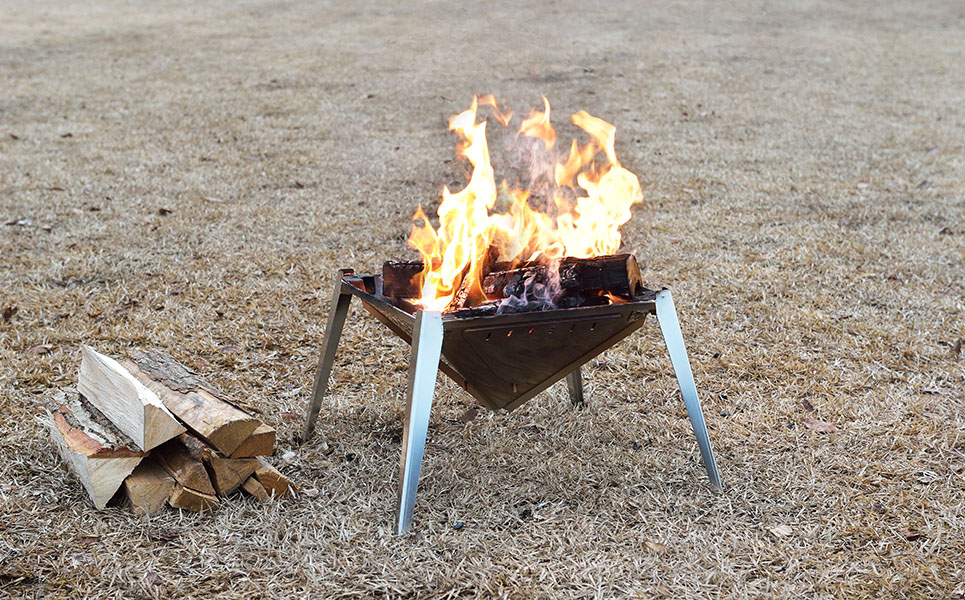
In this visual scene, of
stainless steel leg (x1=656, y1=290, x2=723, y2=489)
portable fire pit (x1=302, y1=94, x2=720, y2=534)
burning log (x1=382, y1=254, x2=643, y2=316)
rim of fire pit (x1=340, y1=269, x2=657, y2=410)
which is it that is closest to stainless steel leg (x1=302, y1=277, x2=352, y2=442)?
portable fire pit (x1=302, y1=94, x2=720, y2=534)

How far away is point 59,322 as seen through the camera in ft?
14.4

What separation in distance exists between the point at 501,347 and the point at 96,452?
133cm

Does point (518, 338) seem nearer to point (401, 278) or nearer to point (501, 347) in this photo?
point (501, 347)

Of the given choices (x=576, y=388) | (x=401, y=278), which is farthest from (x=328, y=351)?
(x=576, y=388)

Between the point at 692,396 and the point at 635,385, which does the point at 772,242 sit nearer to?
the point at 635,385

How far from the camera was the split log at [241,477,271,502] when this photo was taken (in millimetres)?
2904

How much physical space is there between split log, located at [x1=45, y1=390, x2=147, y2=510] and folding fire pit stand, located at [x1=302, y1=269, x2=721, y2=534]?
2.93ft

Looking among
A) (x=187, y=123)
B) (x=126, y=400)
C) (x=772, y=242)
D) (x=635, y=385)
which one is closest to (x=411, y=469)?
(x=126, y=400)

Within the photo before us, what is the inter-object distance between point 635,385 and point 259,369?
1748 mm

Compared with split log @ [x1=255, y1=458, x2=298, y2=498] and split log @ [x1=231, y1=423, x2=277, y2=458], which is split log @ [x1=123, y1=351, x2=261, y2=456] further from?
split log @ [x1=255, y1=458, x2=298, y2=498]

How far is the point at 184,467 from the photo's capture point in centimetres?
280

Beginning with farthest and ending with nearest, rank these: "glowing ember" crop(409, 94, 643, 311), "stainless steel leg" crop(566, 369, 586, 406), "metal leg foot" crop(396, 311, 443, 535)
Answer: "stainless steel leg" crop(566, 369, 586, 406) < "glowing ember" crop(409, 94, 643, 311) < "metal leg foot" crop(396, 311, 443, 535)

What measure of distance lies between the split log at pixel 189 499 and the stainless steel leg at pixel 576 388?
155 cm

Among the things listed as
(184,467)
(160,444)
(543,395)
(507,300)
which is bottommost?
(543,395)
